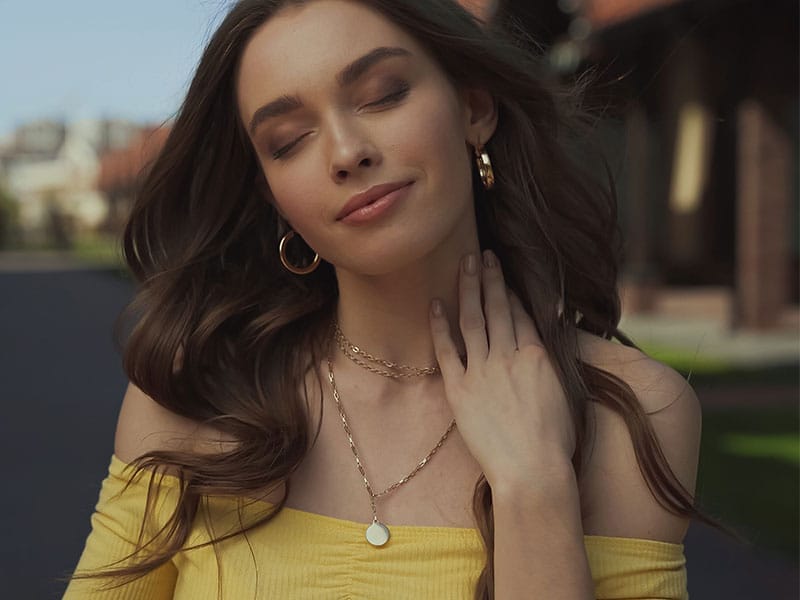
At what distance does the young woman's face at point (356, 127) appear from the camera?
2016 mm

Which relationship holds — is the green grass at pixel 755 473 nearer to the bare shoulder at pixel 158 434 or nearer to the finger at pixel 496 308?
the finger at pixel 496 308

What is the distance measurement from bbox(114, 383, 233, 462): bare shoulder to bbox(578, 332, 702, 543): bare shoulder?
646 millimetres

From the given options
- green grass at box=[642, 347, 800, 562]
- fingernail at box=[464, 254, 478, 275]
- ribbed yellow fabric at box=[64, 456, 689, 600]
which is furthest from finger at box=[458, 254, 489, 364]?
green grass at box=[642, 347, 800, 562]

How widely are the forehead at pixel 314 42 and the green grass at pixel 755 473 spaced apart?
3.54 metres

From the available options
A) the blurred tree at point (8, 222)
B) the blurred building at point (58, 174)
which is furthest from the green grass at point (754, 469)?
the blurred tree at point (8, 222)

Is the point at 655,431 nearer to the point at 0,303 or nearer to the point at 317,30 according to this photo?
the point at 317,30

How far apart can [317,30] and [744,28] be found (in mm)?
13160

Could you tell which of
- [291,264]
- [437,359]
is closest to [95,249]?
[291,264]

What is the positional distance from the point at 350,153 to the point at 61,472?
544cm

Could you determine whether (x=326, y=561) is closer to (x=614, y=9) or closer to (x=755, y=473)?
(x=755, y=473)

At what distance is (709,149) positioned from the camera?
52.6 feet

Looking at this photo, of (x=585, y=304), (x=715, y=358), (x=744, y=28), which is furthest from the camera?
(x=744, y=28)

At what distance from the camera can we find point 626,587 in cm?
201

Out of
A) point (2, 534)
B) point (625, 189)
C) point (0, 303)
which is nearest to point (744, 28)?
point (625, 189)
